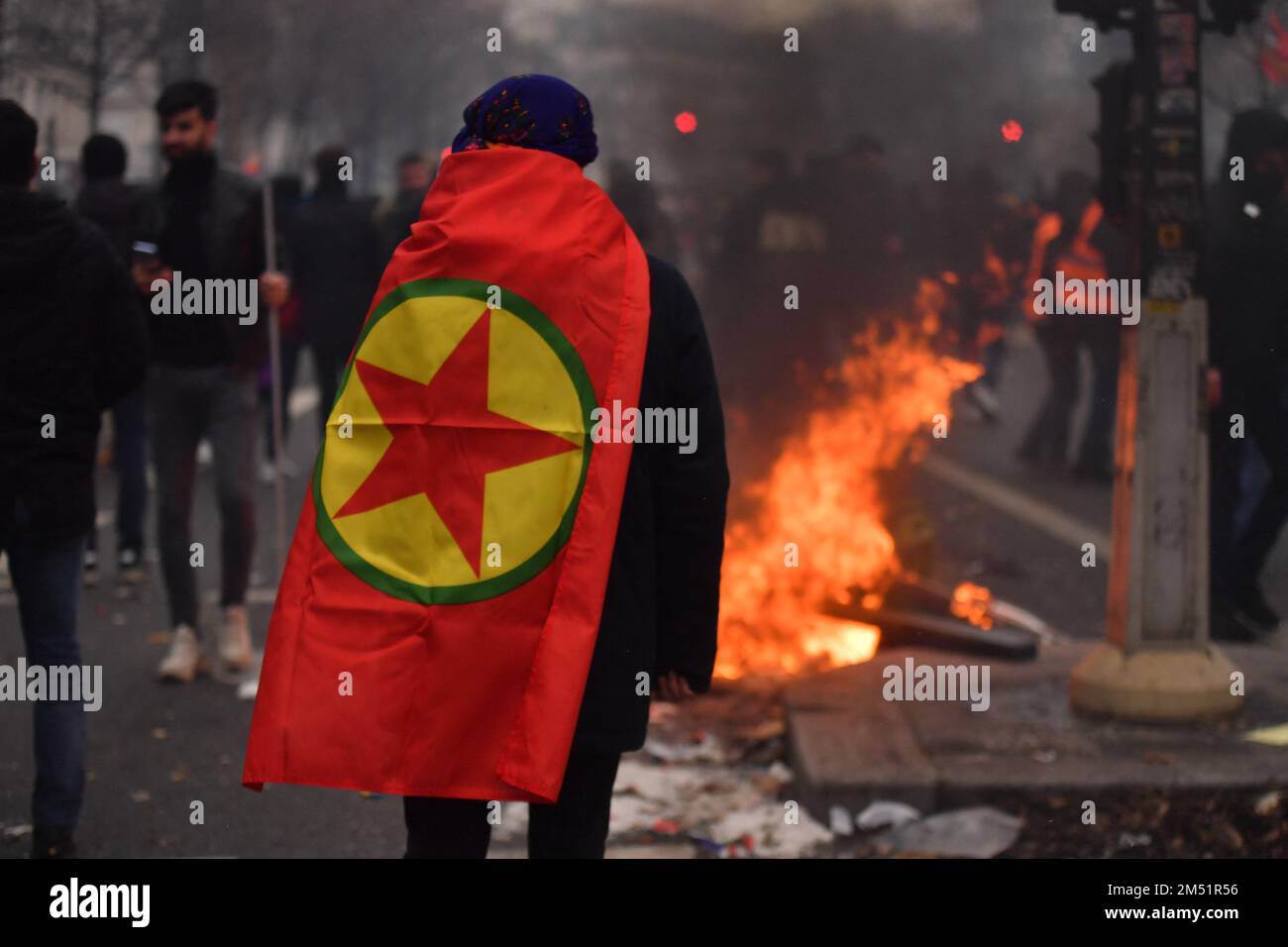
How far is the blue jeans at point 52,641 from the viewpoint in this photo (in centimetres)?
445

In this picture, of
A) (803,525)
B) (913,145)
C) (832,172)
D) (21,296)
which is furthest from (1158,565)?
(913,145)

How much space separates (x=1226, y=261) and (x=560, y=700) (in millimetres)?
4903

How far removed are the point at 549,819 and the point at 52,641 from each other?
6.31 ft

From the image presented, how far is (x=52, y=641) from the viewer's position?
449 cm

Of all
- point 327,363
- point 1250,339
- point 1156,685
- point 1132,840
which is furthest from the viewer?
point 327,363

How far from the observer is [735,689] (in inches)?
242

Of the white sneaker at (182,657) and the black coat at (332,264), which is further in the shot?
the black coat at (332,264)

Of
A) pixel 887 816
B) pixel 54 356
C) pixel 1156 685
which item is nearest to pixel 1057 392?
pixel 1156 685

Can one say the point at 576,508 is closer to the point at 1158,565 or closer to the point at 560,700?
the point at 560,700

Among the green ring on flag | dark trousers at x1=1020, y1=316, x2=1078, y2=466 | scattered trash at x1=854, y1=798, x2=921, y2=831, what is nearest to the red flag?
the green ring on flag

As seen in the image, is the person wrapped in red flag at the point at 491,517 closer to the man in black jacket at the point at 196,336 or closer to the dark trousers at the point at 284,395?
the man in black jacket at the point at 196,336

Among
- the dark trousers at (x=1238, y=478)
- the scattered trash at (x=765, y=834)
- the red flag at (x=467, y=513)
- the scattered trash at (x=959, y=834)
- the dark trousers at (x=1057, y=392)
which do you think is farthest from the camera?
the dark trousers at (x=1057, y=392)

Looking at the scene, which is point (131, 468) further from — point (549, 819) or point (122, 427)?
point (549, 819)

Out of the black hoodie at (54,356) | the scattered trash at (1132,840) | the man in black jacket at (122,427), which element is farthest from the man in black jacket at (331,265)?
the scattered trash at (1132,840)
